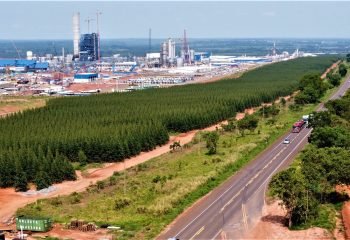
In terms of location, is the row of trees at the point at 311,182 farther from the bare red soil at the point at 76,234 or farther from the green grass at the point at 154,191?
the bare red soil at the point at 76,234

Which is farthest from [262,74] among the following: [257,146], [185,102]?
[257,146]

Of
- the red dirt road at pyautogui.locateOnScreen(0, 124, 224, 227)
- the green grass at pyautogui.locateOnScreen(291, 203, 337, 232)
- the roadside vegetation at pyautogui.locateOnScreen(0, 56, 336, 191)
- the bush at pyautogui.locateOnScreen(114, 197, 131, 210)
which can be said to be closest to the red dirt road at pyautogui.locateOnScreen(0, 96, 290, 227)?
the red dirt road at pyautogui.locateOnScreen(0, 124, 224, 227)

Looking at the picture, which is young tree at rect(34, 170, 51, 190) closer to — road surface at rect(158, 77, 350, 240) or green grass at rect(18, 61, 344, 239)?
green grass at rect(18, 61, 344, 239)

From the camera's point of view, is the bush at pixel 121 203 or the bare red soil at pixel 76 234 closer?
the bare red soil at pixel 76 234

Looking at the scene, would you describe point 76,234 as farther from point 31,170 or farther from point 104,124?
point 104,124

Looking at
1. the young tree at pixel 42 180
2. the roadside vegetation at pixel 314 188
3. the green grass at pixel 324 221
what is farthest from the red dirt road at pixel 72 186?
the green grass at pixel 324 221

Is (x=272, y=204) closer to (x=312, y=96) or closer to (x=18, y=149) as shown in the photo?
(x=18, y=149)
